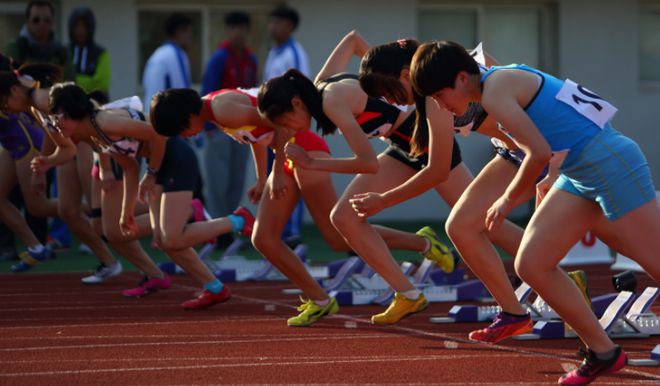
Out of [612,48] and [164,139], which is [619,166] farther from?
[612,48]

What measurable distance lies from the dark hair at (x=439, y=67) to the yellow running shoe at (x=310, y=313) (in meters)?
2.68

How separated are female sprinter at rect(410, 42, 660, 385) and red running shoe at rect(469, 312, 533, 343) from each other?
3.44 feet

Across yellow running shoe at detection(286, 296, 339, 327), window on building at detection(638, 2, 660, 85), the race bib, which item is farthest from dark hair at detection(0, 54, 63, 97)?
window on building at detection(638, 2, 660, 85)

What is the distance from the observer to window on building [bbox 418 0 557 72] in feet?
58.1

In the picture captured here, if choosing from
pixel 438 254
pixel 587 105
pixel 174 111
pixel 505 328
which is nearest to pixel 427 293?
pixel 438 254

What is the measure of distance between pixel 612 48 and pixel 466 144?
2522 millimetres

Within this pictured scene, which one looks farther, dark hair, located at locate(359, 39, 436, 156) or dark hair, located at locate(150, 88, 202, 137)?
dark hair, located at locate(150, 88, 202, 137)

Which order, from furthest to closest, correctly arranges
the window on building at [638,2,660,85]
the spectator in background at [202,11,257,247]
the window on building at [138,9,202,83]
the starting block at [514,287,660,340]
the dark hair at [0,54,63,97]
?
the window on building at [638,2,660,85] < the window on building at [138,9,202,83] < the spectator in background at [202,11,257,247] < the dark hair at [0,54,63,97] < the starting block at [514,287,660,340]

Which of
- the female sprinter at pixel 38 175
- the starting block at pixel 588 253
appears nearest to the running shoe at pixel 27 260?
the female sprinter at pixel 38 175

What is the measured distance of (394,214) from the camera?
1764 centimetres

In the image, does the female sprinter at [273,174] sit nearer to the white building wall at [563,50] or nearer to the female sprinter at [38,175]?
the female sprinter at [38,175]

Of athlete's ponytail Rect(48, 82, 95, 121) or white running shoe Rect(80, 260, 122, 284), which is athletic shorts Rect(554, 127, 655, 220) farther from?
white running shoe Rect(80, 260, 122, 284)

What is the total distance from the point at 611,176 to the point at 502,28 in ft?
41.8

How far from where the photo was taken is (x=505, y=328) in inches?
261
